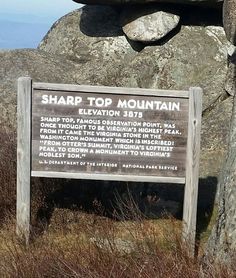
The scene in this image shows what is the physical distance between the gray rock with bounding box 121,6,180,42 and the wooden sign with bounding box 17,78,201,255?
4.61 metres

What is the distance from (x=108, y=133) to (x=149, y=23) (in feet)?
16.0

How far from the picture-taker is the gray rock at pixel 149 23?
9.86m

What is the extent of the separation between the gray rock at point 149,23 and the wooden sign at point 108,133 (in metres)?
4.61

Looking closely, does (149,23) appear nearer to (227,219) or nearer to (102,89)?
(102,89)

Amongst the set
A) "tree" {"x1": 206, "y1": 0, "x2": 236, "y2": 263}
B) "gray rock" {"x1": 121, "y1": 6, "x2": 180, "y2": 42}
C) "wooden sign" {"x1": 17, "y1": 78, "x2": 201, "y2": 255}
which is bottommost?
"tree" {"x1": 206, "y1": 0, "x2": 236, "y2": 263}

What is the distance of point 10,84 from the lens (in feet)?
29.5

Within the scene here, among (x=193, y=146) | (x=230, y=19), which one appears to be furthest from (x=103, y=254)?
(x=230, y=19)

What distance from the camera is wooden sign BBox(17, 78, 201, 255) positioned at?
5441 mm

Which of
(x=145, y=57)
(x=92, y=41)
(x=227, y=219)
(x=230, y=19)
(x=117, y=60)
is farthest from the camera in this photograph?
(x=92, y=41)

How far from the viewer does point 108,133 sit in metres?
5.46

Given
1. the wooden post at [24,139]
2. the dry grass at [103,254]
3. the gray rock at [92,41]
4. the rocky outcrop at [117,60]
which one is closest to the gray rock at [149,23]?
the rocky outcrop at [117,60]

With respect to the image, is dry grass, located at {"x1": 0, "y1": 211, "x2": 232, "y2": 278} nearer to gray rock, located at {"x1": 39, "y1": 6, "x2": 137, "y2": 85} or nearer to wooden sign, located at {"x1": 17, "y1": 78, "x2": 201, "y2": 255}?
wooden sign, located at {"x1": 17, "y1": 78, "x2": 201, "y2": 255}

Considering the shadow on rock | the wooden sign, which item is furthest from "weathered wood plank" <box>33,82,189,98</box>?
the shadow on rock

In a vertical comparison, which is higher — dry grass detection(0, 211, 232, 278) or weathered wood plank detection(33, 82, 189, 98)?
weathered wood plank detection(33, 82, 189, 98)
